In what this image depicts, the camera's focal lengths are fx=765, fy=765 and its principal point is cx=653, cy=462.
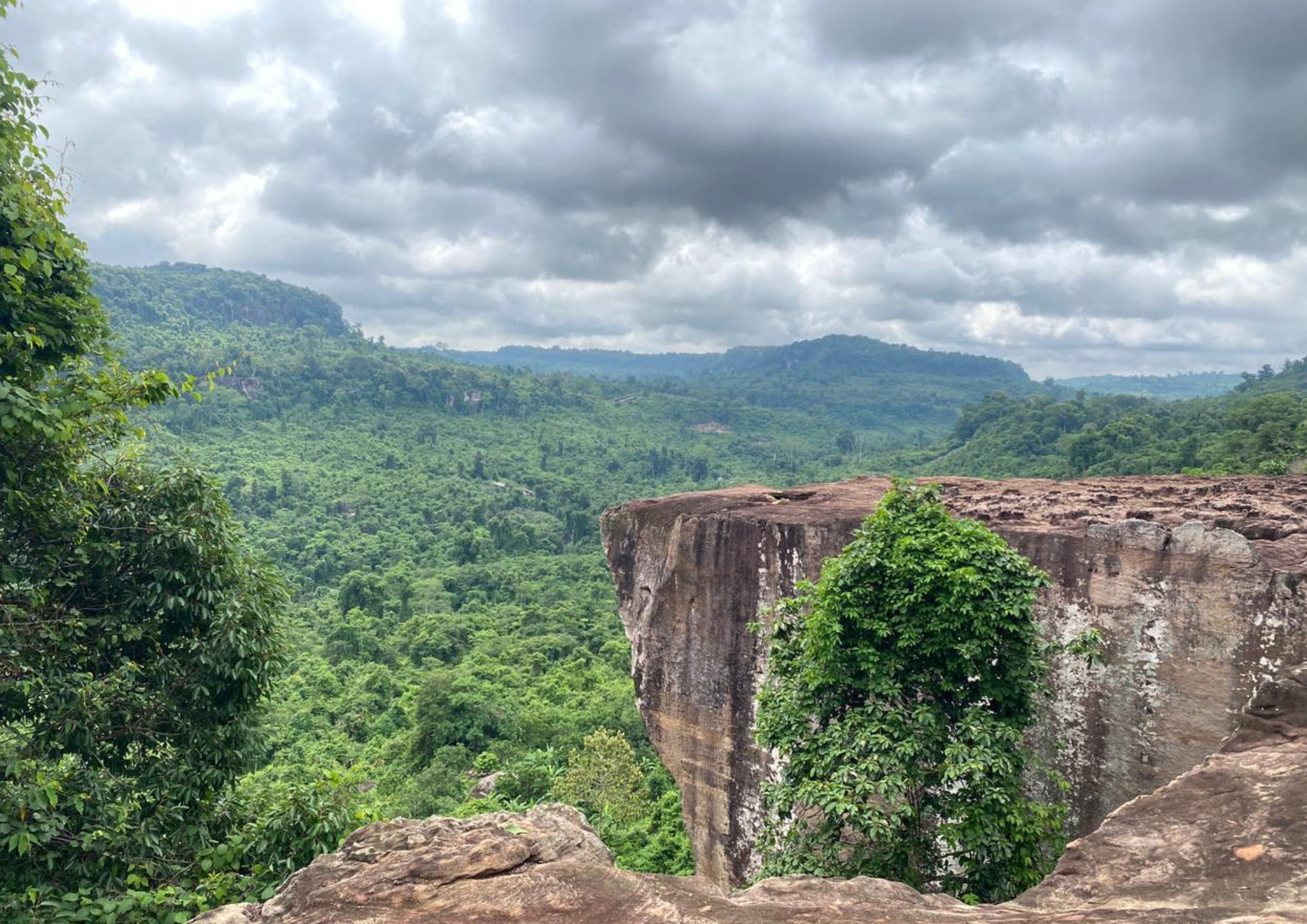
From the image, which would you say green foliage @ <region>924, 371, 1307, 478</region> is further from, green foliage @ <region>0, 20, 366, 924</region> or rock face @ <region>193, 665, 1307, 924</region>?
green foliage @ <region>0, 20, 366, 924</region>

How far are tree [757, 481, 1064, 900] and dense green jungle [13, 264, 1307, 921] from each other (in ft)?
12.4


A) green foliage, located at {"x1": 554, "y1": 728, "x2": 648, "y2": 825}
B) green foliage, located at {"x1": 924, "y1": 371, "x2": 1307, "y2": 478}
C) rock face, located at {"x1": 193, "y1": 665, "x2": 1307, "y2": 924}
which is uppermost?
green foliage, located at {"x1": 924, "y1": 371, "x2": 1307, "y2": 478}

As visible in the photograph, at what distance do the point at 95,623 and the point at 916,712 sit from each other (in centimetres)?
648

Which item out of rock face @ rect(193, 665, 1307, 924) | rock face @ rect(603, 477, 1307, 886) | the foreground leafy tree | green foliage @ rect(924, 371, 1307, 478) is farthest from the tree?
green foliage @ rect(924, 371, 1307, 478)

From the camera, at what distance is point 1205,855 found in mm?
4242

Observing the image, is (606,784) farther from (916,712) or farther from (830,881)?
(830,881)

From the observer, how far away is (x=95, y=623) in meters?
5.73

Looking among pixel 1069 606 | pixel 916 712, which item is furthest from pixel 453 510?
pixel 916 712

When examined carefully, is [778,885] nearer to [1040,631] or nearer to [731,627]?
[1040,631]

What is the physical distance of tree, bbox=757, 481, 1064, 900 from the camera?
6.06 metres

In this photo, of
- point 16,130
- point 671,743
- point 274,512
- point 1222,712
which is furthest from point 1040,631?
point 274,512

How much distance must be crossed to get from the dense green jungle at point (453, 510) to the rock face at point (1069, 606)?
4.50 m

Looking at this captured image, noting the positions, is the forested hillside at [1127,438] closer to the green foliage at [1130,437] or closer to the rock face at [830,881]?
the green foliage at [1130,437]

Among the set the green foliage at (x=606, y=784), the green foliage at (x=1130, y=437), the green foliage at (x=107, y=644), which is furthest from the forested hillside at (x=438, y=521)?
the green foliage at (x=1130, y=437)
